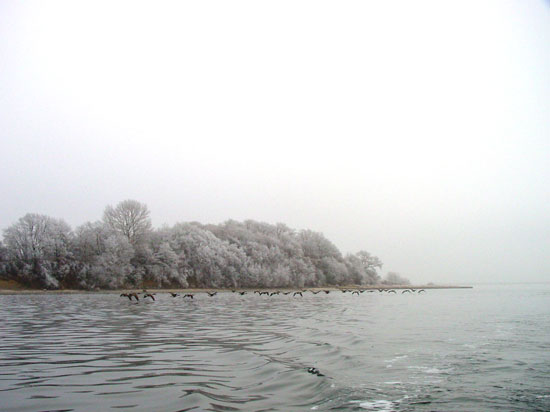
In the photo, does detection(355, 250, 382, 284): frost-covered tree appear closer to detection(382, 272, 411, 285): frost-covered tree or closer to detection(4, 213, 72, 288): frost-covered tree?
detection(382, 272, 411, 285): frost-covered tree

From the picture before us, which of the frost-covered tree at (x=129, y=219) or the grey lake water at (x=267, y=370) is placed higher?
the frost-covered tree at (x=129, y=219)

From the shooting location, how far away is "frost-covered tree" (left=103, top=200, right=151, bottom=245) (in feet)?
322

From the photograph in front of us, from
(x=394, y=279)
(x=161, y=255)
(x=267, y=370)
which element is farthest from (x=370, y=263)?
(x=267, y=370)

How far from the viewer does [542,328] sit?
24.6 m

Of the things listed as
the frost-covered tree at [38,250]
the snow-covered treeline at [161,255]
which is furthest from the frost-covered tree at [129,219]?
the frost-covered tree at [38,250]

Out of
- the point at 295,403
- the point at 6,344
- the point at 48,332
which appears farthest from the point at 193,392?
the point at 48,332

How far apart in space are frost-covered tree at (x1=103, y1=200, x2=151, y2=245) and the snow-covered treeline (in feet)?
0.64

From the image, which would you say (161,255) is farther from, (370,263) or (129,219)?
(370,263)

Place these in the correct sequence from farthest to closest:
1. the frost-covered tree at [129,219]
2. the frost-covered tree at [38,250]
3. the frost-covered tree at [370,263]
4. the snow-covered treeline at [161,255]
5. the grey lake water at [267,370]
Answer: the frost-covered tree at [370,263] < the frost-covered tree at [129,219] < the snow-covered treeline at [161,255] < the frost-covered tree at [38,250] < the grey lake water at [267,370]

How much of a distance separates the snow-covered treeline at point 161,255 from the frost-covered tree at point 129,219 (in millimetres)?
197

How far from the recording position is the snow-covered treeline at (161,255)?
80750 mm

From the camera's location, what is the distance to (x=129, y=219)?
327 ft

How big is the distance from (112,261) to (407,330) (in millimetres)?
68651

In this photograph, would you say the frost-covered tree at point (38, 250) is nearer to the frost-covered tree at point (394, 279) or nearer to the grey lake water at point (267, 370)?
the grey lake water at point (267, 370)
